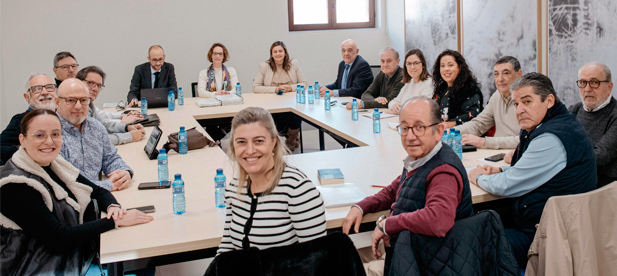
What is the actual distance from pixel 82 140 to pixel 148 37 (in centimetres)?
495

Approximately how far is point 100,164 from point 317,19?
5.72 m

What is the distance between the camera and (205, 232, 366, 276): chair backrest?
46.9 inches

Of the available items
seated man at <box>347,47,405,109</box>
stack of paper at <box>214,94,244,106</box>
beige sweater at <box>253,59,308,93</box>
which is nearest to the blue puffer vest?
seated man at <box>347,47,405,109</box>

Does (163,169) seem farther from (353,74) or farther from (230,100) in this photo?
(353,74)

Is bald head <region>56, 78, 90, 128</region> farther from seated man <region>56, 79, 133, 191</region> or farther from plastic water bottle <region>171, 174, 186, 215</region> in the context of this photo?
plastic water bottle <region>171, 174, 186, 215</region>

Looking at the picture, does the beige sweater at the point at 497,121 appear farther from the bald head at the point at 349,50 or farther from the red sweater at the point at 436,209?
the bald head at the point at 349,50

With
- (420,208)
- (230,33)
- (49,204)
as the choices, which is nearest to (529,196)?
(420,208)

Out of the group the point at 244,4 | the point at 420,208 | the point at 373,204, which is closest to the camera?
the point at 420,208

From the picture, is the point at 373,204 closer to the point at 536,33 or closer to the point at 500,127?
the point at 500,127

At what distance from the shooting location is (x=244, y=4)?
7.55m

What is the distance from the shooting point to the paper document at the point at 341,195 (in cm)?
207

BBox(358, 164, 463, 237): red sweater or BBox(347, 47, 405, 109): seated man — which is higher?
BBox(347, 47, 405, 109): seated man

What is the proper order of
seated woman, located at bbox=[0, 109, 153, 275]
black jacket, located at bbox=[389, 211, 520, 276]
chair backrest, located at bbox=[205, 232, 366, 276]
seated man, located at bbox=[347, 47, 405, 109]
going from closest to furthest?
1. chair backrest, located at bbox=[205, 232, 366, 276]
2. black jacket, located at bbox=[389, 211, 520, 276]
3. seated woman, located at bbox=[0, 109, 153, 275]
4. seated man, located at bbox=[347, 47, 405, 109]

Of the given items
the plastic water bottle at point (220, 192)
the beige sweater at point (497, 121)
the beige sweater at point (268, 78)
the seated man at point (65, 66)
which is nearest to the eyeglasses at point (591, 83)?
the beige sweater at point (497, 121)
